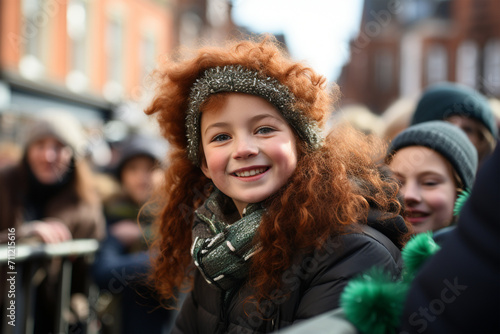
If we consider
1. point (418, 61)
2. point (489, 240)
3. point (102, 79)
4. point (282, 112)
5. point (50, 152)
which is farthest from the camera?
point (418, 61)

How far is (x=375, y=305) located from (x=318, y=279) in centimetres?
40

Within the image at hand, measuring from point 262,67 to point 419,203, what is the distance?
0.92 meters

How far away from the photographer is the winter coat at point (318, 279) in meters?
1.40

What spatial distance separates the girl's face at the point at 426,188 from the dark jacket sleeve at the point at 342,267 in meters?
0.60

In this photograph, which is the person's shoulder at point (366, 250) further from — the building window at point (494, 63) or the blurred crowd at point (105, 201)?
the building window at point (494, 63)

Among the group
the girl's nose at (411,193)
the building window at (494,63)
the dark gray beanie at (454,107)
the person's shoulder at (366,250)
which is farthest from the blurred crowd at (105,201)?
the building window at (494,63)

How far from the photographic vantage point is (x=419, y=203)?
201cm

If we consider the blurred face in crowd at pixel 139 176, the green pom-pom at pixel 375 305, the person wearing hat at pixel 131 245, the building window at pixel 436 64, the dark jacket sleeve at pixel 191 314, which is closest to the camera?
the green pom-pom at pixel 375 305

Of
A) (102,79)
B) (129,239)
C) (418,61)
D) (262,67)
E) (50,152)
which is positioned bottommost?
(129,239)

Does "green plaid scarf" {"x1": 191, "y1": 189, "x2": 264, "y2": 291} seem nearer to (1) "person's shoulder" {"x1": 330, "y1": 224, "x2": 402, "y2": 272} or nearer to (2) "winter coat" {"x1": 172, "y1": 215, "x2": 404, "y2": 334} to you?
(2) "winter coat" {"x1": 172, "y1": 215, "x2": 404, "y2": 334}

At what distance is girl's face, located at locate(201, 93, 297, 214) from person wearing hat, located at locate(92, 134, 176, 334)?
1.56m

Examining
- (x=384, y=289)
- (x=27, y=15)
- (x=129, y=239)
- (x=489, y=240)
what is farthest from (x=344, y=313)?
(x=27, y=15)

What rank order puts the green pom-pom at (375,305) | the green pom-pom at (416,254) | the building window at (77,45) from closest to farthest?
the green pom-pom at (375,305) → the green pom-pom at (416,254) → the building window at (77,45)

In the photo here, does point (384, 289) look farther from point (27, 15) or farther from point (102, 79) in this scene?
point (102, 79)
